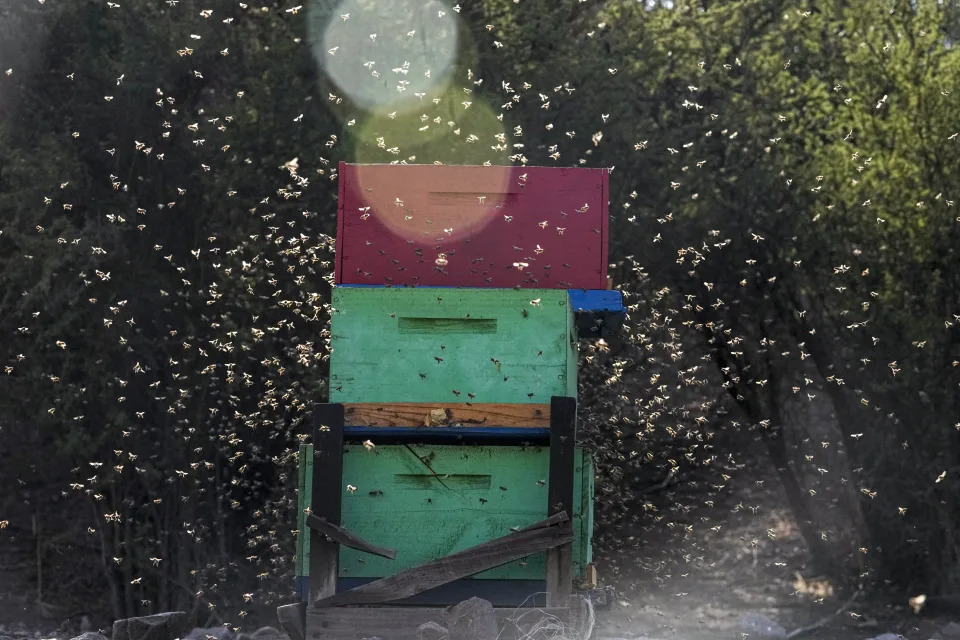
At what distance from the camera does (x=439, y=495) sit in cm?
772

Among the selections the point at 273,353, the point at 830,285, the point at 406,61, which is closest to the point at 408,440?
the point at 273,353

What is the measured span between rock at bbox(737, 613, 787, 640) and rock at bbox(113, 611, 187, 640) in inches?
260

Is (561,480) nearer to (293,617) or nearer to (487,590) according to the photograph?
(487,590)

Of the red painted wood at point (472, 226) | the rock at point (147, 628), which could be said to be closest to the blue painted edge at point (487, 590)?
the red painted wood at point (472, 226)

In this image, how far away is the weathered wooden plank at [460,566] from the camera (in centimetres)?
750

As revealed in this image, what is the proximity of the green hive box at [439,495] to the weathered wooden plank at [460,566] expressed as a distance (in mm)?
179

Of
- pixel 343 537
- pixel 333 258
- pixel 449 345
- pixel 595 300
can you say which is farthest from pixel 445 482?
pixel 333 258

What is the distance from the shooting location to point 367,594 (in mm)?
7512

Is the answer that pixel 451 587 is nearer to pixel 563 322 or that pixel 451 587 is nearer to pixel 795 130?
pixel 563 322

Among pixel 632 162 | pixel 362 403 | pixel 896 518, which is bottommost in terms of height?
pixel 896 518

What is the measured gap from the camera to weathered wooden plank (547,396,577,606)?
742 centimetres

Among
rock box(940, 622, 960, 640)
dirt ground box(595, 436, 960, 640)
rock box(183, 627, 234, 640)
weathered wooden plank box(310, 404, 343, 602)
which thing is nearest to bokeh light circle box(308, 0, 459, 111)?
dirt ground box(595, 436, 960, 640)

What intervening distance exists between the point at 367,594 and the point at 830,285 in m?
10.8

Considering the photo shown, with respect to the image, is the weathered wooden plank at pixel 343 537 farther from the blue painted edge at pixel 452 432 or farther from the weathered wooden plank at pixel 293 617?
the weathered wooden plank at pixel 293 617
